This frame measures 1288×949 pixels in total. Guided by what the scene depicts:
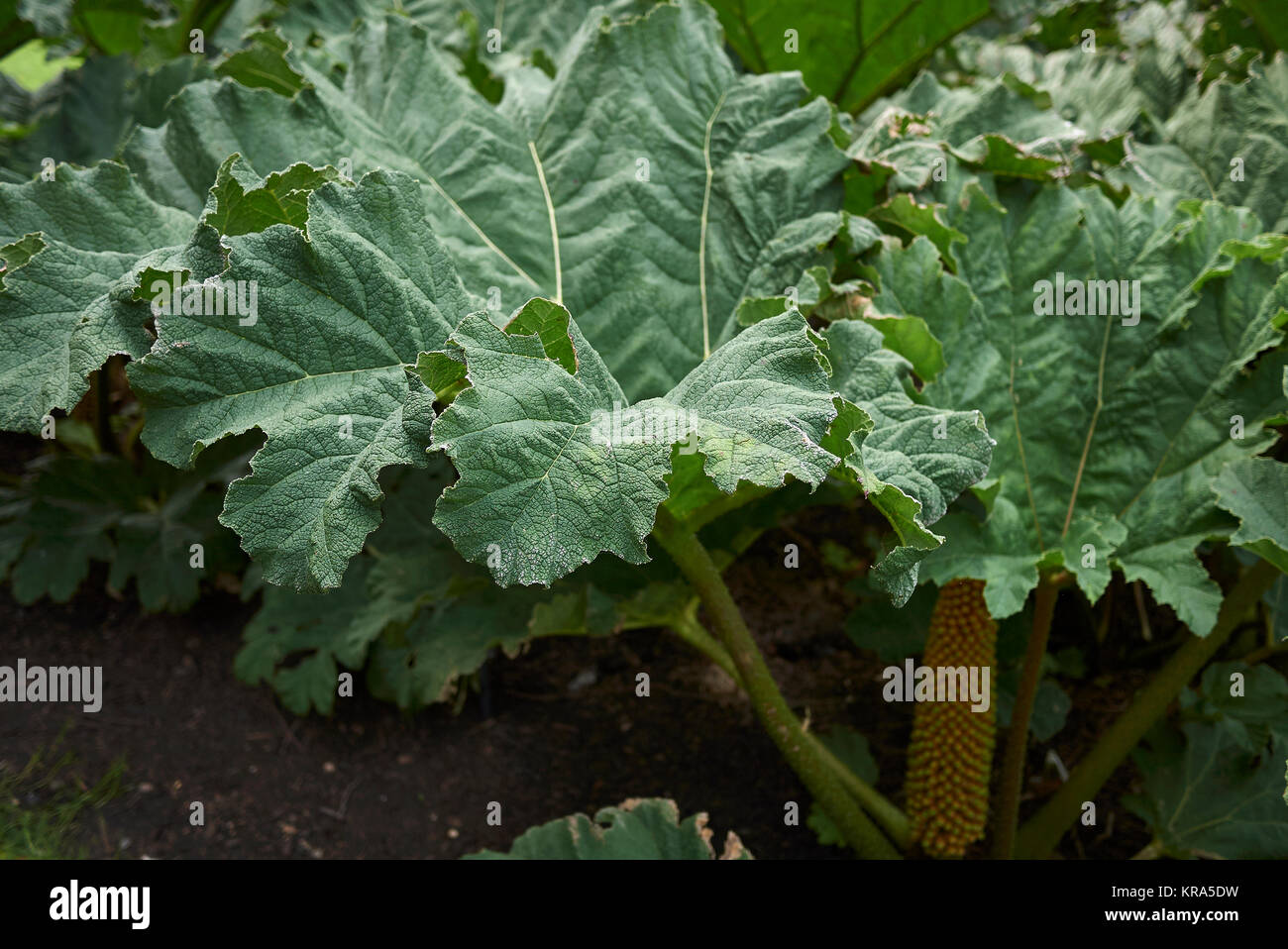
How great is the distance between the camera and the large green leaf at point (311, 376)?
1.30 metres

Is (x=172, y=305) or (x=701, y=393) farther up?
(x=172, y=305)

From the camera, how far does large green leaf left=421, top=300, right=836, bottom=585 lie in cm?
122

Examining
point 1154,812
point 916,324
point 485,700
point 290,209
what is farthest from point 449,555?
point 1154,812

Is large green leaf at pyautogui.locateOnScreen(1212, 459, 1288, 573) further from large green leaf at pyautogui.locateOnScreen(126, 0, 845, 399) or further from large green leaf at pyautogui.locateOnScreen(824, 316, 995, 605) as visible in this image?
large green leaf at pyautogui.locateOnScreen(126, 0, 845, 399)

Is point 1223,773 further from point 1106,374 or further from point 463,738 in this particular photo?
point 463,738

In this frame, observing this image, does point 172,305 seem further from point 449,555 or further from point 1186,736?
point 1186,736

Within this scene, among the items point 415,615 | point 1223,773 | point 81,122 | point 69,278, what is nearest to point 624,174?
point 69,278

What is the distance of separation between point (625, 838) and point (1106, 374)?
4.04 feet

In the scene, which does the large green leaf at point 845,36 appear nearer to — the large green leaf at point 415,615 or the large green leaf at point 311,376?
the large green leaf at point 415,615

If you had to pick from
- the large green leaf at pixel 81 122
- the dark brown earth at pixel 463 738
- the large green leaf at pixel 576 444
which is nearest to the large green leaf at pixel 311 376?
the large green leaf at pixel 576 444

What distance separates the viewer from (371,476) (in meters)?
1.30

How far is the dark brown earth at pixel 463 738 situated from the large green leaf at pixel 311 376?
1.20 meters

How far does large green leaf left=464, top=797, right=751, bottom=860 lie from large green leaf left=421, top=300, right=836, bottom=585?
80 centimetres

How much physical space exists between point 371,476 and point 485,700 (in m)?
1.37
